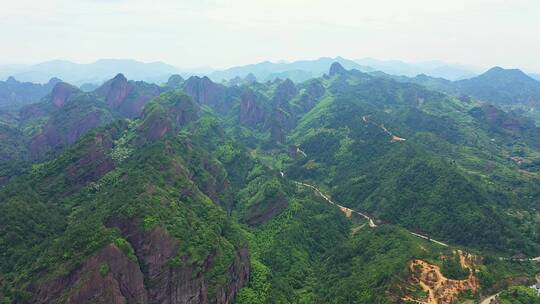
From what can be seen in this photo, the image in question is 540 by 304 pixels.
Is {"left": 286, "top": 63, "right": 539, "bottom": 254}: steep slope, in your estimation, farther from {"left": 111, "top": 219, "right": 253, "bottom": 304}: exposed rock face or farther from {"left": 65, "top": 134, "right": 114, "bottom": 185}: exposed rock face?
{"left": 65, "top": 134, "right": 114, "bottom": 185}: exposed rock face

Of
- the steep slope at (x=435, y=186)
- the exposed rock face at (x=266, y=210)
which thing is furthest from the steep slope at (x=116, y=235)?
the steep slope at (x=435, y=186)

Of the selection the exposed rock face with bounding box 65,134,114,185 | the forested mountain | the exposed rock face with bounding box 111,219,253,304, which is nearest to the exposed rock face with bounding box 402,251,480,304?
the forested mountain

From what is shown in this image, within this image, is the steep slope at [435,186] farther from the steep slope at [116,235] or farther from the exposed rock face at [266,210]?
the steep slope at [116,235]

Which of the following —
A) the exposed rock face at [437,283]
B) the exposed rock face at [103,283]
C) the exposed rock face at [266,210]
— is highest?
the exposed rock face at [103,283]

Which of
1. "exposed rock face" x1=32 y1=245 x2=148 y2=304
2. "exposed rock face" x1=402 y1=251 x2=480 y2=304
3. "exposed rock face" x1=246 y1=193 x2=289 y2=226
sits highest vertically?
"exposed rock face" x1=32 y1=245 x2=148 y2=304

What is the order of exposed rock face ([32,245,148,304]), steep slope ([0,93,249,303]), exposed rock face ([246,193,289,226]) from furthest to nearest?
exposed rock face ([246,193,289,226])
steep slope ([0,93,249,303])
exposed rock face ([32,245,148,304])

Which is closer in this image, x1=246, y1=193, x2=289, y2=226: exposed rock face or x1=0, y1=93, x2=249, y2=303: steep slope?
x1=0, y1=93, x2=249, y2=303: steep slope

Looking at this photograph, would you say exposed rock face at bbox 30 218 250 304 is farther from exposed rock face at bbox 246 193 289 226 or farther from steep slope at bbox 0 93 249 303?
exposed rock face at bbox 246 193 289 226

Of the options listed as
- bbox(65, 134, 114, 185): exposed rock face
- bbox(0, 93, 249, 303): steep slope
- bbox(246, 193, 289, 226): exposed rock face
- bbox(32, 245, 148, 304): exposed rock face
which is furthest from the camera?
bbox(246, 193, 289, 226): exposed rock face

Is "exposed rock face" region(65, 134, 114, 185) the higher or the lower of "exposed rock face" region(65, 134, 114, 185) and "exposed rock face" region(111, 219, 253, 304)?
the higher
